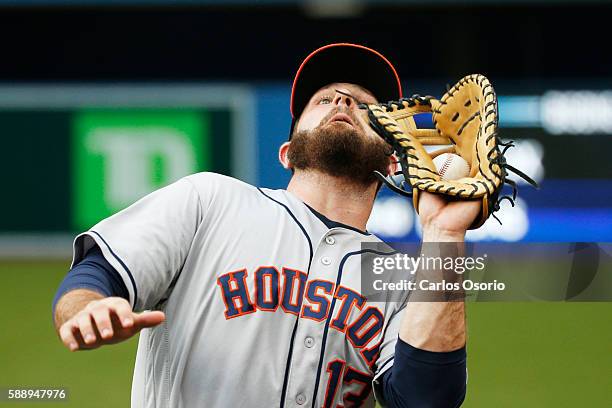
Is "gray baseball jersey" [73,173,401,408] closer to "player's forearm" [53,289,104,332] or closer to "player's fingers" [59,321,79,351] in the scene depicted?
"player's forearm" [53,289,104,332]

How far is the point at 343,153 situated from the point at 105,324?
898mm

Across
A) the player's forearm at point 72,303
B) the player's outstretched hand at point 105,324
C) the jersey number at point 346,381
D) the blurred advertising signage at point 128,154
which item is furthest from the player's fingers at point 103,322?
the blurred advertising signage at point 128,154

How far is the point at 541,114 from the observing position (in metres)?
6.45

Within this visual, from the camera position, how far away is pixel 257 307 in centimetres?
218

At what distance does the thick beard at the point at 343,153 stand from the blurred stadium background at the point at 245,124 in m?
2.13

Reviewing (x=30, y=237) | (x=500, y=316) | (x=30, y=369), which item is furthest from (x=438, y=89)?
(x=30, y=369)

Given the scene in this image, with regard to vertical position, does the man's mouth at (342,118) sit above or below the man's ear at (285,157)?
above

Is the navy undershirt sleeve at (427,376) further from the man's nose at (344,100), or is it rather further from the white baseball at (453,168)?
the man's nose at (344,100)

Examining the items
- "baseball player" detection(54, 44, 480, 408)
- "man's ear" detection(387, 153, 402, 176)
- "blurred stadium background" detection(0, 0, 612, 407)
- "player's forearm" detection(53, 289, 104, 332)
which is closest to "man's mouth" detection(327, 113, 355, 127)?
"man's ear" detection(387, 153, 402, 176)

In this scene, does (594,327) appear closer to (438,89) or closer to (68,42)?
(438,89)

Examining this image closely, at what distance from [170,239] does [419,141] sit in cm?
60

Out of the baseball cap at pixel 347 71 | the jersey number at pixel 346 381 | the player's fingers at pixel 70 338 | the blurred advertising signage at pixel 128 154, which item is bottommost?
the jersey number at pixel 346 381

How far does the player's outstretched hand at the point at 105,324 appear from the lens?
1742mm

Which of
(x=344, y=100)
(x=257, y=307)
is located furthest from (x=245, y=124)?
(x=257, y=307)
